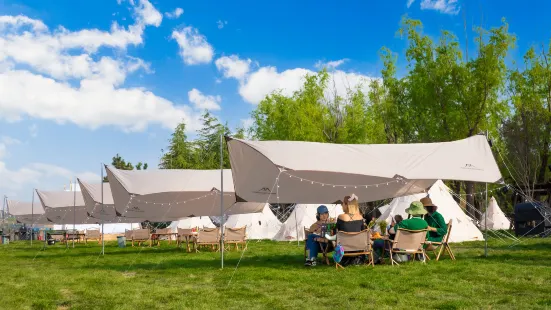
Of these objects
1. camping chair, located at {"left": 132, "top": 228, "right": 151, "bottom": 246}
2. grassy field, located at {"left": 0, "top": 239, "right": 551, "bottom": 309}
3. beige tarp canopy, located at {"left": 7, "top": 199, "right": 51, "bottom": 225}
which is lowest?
grassy field, located at {"left": 0, "top": 239, "right": 551, "bottom": 309}

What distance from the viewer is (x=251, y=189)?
13734 mm

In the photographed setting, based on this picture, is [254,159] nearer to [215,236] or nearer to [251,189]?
[251,189]

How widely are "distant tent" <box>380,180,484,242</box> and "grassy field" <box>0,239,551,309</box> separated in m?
7.60

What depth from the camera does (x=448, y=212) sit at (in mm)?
21188

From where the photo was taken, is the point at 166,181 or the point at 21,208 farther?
the point at 21,208

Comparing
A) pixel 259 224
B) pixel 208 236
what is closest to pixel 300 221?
pixel 259 224

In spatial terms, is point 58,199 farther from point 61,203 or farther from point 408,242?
point 408,242

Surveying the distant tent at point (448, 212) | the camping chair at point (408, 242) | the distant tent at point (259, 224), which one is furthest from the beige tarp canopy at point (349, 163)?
the distant tent at point (259, 224)

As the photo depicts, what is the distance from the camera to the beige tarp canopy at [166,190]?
63.3ft

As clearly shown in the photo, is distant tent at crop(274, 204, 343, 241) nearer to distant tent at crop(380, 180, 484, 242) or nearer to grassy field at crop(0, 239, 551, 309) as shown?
distant tent at crop(380, 180, 484, 242)

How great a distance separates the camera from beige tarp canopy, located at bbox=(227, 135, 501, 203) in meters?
12.2

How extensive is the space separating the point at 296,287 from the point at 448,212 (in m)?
13.4

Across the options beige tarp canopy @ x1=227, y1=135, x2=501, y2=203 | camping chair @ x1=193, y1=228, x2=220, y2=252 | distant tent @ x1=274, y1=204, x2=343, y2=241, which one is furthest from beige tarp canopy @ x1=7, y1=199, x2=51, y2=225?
beige tarp canopy @ x1=227, y1=135, x2=501, y2=203

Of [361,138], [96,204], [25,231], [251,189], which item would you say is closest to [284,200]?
[251,189]
